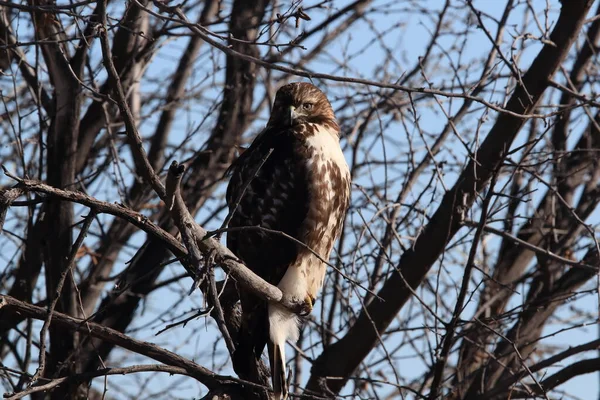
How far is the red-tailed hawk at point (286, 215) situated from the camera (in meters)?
4.59

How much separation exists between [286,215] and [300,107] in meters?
0.73

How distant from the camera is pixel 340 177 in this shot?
4699mm

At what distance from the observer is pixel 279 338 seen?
181 inches

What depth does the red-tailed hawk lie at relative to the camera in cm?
459

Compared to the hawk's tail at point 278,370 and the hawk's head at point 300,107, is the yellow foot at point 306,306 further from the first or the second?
the hawk's head at point 300,107

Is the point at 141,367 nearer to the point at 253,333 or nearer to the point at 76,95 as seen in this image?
the point at 253,333

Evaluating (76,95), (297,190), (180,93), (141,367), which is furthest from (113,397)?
(141,367)

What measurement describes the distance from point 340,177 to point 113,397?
3662 mm

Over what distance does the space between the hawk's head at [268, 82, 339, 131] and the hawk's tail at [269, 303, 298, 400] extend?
1.03 meters

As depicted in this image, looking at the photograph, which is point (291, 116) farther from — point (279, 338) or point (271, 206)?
point (279, 338)

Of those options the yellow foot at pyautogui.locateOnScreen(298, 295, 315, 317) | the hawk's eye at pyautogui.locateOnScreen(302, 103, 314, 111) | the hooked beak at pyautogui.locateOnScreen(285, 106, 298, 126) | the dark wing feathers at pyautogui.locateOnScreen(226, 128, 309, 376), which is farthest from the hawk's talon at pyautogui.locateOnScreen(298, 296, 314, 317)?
the hawk's eye at pyautogui.locateOnScreen(302, 103, 314, 111)

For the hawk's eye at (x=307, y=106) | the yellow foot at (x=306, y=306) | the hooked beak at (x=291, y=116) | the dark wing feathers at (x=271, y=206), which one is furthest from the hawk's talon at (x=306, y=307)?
the hawk's eye at (x=307, y=106)

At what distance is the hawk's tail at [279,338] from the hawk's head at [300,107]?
1.03 meters

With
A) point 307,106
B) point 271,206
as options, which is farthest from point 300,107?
point 271,206
